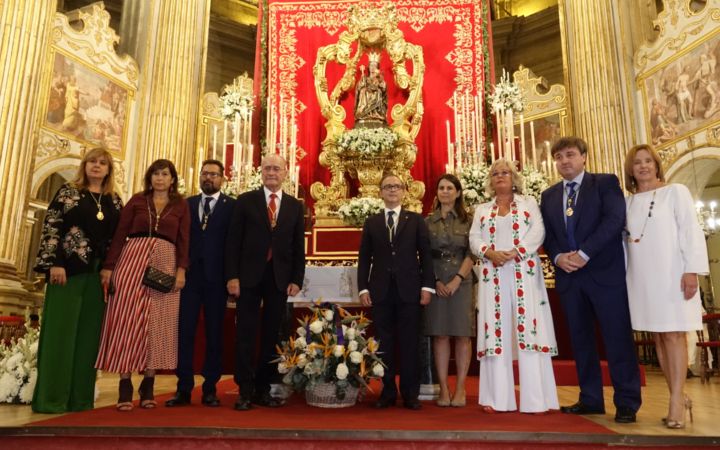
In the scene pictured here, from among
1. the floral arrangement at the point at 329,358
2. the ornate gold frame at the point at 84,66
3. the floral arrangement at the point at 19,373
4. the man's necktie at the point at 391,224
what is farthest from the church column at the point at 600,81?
the floral arrangement at the point at 19,373

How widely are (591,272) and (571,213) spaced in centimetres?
35

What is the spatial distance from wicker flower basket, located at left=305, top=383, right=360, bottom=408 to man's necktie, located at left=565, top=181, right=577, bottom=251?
151cm

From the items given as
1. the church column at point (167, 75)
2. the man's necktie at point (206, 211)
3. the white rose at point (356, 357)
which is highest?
the church column at point (167, 75)

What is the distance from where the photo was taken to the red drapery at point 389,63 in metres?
8.20

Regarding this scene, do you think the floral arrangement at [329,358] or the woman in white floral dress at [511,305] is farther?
the floral arrangement at [329,358]

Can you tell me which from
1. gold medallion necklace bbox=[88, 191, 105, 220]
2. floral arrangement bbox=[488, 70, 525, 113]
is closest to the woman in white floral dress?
gold medallion necklace bbox=[88, 191, 105, 220]

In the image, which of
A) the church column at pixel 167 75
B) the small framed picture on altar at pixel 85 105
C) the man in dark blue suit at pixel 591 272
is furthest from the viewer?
the church column at pixel 167 75

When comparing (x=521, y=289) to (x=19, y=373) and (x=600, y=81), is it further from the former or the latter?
(x=600, y=81)

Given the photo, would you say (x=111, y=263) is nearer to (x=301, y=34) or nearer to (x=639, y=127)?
(x=301, y=34)

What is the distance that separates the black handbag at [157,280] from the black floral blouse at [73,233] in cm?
35

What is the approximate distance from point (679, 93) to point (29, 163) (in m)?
9.22

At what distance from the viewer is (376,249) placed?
3.34 m

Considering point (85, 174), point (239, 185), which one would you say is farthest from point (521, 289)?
point (239, 185)

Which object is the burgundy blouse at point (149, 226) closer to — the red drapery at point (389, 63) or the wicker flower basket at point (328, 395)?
the wicker flower basket at point (328, 395)
